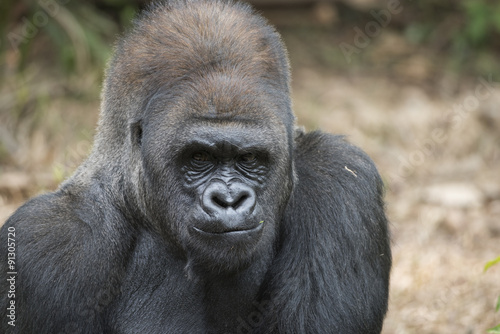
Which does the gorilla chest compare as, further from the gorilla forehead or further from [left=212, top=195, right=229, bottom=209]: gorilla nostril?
the gorilla forehead

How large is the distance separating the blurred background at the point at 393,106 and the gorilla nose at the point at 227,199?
2.51m

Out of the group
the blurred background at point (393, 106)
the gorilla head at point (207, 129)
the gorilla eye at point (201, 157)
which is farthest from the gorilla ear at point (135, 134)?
the blurred background at point (393, 106)

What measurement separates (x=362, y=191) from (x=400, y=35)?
6510mm

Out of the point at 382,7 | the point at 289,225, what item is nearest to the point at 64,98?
the point at 382,7

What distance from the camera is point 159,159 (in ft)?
12.8

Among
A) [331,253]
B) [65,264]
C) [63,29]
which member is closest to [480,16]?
[63,29]

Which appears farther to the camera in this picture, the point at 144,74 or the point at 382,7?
the point at 382,7

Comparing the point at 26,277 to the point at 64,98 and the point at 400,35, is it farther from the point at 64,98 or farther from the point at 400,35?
the point at 400,35

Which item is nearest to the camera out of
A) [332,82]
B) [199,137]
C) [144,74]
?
[199,137]

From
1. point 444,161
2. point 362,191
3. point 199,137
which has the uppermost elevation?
point 199,137

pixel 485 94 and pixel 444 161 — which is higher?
pixel 485 94

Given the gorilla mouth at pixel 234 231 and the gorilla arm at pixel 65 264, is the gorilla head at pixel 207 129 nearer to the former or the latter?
the gorilla mouth at pixel 234 231

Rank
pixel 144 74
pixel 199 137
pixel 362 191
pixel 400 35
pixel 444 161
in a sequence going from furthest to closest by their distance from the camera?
pixel 400 35 → pixel 444 161 → pixel 362 191 → pixel 144 74 → pixel 199 137

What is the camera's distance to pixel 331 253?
4.23 m
